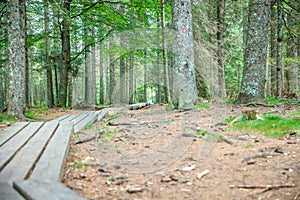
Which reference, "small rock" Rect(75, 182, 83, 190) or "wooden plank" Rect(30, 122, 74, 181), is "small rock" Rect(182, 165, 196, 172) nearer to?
"small rock" Rect(75, 182, 83, 190)

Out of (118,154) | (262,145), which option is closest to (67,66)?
(118,154)

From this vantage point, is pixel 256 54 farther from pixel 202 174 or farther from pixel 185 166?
pixel 202 174

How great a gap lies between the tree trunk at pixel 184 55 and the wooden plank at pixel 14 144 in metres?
4.59

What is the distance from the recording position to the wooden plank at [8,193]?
1.94 m

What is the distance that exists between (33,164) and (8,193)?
2.19 ft

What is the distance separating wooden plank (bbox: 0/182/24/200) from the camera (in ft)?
6.37

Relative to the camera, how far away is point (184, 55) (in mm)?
7957

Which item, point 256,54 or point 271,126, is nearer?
point 271,126

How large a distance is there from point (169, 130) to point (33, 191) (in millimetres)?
3528

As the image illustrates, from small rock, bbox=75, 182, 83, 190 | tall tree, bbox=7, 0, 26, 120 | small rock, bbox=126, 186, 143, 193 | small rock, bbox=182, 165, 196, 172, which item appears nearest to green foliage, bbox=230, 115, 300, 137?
small rock, bbox=182, 165, 196, 172

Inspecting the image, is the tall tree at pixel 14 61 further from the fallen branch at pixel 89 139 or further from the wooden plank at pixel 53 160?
Answer: the wooden plank at pixel 53 160

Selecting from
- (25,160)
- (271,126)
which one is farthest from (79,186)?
(271,126)

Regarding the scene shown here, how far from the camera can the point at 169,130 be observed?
530 cm

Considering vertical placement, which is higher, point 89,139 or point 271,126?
point 271,126
